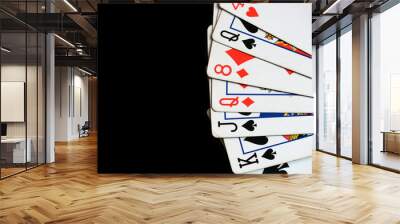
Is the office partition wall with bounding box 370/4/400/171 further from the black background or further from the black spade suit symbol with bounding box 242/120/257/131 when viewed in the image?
the black background

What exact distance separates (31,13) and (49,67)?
131cm

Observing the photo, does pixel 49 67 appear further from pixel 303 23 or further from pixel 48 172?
pixel 303 23

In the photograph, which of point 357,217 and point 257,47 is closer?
point 357,217

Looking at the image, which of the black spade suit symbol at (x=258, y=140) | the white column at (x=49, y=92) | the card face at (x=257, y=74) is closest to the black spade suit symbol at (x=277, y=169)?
the black spade suit symbol at (x=258, y=140)

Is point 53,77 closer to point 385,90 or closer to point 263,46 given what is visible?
point 263,46

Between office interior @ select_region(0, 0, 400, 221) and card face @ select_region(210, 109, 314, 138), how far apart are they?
1709mm

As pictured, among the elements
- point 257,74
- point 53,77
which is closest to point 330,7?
point 257,74

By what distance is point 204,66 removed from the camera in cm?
624

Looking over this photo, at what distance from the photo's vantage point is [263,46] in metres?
6.04

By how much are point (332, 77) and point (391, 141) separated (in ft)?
9.10

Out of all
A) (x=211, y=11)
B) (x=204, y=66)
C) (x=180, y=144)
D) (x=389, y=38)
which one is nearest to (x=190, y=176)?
(x=180, y=144)

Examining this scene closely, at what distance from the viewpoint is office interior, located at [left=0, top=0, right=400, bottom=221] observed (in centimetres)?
635

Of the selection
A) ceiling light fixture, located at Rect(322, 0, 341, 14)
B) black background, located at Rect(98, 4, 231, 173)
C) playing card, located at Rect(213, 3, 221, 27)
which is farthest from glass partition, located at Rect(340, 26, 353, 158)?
black background, located at Rect(98, 4, 231, 173)

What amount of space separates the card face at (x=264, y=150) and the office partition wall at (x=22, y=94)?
376cm
